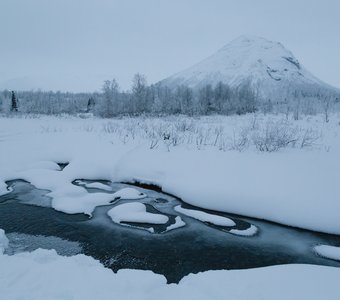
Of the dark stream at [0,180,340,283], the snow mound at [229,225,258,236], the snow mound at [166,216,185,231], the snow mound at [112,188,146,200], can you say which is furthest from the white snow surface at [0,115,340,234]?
the snow mound at [166,216,185,231]

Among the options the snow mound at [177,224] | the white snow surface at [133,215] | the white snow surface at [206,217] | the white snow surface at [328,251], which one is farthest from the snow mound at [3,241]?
the white snow surface at [328,251]

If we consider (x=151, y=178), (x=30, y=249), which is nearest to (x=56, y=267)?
(x=30, y=249)

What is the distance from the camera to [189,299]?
140 inches

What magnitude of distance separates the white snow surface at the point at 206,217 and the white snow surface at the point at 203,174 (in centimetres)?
49

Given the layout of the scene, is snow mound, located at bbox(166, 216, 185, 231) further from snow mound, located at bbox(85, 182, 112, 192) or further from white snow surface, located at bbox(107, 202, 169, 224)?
snow mound, located at bbox(85, 182, 112, 192)

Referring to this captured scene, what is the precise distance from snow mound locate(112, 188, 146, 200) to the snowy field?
0.03 m

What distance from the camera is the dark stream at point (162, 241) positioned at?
5.03m

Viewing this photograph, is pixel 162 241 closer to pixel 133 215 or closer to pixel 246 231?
pixel 133 215

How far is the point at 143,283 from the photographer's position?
3857mm

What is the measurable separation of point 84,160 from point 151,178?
2.89 metres

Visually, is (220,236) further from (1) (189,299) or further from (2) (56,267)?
(2) (56,267)

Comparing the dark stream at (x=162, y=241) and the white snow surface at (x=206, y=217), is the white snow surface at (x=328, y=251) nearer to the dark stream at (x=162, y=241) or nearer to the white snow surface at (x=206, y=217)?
the dark stream at (x=162, y=241)

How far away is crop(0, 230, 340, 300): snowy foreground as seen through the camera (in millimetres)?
3580

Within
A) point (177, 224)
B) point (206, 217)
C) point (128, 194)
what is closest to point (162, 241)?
point (177, 224)
